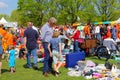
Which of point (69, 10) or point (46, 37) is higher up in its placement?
point (69, 10)

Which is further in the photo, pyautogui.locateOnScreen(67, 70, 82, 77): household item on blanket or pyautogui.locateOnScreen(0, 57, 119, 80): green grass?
pyautogui.locateOnScreen(67, 70, 82, 77): household item on blanket

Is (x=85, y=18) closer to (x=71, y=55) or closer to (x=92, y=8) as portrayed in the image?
(x=92, y=8)

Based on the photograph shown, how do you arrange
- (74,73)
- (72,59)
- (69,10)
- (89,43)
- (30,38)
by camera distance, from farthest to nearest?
(69,10) → (89,43) → (72,59) → (30,38) → (74,73)

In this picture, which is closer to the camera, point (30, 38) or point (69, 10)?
point (30, 38)

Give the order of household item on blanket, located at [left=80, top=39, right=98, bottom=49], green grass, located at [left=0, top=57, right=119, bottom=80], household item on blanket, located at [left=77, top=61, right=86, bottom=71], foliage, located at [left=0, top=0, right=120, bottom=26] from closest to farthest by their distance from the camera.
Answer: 1. green grass, located at [left=0, top=57, right=119, bottom=80]
2. household item on blanket, located at [left=77, top=61, right=86, bottom=71]
3. household item on blanket, located at [left=80, top=39, right=98, bottom=49]
4. foliage, located at [left=0, top=0, right=120, bottom=26]

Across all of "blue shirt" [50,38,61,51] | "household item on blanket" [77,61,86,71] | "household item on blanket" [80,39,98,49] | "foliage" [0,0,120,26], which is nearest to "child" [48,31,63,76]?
"blue shirt" [50,38,61,51]

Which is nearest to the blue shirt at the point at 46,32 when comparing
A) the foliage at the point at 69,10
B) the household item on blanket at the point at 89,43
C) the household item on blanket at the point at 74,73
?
the household item on blanket at the point at 74,73

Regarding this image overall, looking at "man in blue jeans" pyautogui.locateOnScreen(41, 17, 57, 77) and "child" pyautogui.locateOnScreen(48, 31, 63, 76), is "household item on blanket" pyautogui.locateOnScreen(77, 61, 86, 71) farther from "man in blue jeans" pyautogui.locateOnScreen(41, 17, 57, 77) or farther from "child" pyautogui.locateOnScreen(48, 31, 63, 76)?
"man in blue jeans" pyautogui.locateOnScreen(41, 17, 57, 77)

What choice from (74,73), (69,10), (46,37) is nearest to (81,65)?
(74,73)

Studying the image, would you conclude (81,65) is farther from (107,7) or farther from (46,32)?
(107,7)

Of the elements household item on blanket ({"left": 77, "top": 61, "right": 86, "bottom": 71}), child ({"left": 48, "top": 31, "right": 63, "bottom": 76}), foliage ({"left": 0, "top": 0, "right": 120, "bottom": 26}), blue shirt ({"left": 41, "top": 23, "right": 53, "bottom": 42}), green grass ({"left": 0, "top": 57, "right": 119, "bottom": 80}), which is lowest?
green grass ({"left": 0, "top": 57, "right": 119, "bottom": 80})

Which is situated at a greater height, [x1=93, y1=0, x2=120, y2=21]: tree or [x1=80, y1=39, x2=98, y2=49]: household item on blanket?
[x1=93, y1=0, x2=120, y2=21]: tree

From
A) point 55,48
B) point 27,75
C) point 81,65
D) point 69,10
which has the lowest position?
point 27,75

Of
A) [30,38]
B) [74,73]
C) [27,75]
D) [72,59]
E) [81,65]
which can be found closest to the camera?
[27,75]
